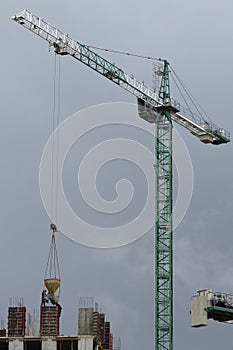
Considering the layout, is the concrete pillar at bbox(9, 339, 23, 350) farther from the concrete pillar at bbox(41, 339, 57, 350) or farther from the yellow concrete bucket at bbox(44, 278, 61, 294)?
the yellow concrete bucket at bbox(44, 278, 61, 294)

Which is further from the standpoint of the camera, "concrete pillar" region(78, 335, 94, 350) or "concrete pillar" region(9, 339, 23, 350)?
"concrete pillar" region(9, 339, 23, 350)

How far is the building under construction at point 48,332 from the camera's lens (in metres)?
95.1

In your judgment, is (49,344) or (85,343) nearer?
(85,343)

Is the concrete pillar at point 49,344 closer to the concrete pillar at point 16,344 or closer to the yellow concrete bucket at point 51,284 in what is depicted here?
the concrete pillar at point 16,344

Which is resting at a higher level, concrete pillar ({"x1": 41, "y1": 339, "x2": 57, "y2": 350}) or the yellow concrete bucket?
the yellow concrete bucket

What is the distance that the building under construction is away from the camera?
95.1 m

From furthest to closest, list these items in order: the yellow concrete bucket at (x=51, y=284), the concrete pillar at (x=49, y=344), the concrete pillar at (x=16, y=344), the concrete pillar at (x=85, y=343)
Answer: the yellow concrete bucket at (x=51, y=284), the concrete pillar at (x=16, y=344), the concrete pillar at (x=49, y=344), the concrete pillar at (x=85, y=343)

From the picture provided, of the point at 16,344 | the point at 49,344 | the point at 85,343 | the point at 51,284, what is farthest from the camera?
the point at 51,284

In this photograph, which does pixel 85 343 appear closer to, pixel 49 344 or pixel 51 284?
pixel 49 344

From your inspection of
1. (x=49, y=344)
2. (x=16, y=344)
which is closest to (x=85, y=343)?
(x=49, y=344)

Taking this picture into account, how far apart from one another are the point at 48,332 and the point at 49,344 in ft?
3.69

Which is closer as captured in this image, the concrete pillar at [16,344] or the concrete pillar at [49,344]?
the concrete pillar at [49,344]

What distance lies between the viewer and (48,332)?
95750 millimetres

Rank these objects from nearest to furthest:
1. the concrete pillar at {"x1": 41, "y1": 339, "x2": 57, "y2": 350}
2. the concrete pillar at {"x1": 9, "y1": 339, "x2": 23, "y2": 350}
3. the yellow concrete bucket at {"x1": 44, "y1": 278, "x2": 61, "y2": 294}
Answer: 1. the concrete pillar at {"x1": 41, "y1": 339, "x2": 57, "y2": 350}
2. the concrete pillar at {"x1": 9, "y1": 339, "x2": 23, "y2": 350}
3. the yellow concrete bucket at {"x1": 44, "y1": 278, "x2": 61, "y2": 294}
